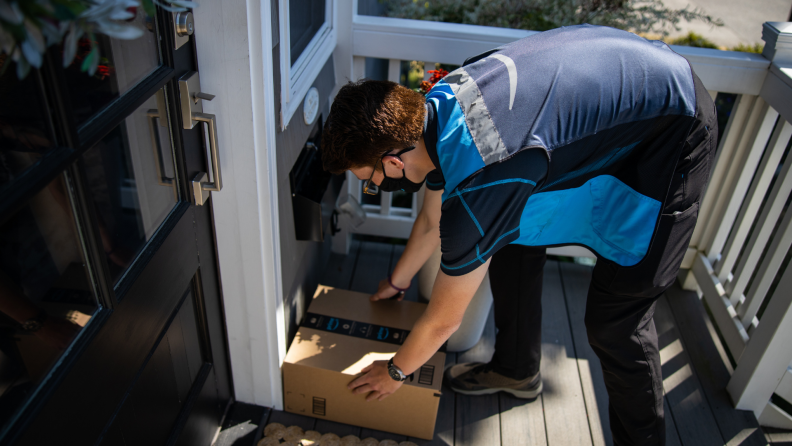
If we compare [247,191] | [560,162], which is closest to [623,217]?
[560,162]

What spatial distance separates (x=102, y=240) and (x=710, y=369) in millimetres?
Answer: 2077

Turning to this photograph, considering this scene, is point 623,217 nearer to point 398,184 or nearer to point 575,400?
point 398,184

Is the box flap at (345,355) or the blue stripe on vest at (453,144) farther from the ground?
the blue stripe on vest at (453,144)

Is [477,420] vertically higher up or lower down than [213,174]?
lower down

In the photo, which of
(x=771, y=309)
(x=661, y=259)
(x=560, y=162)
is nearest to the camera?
(x=560, y=162)

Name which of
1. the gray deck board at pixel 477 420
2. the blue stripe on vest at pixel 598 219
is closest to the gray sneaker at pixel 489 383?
the gray deck board at pixel 477 420

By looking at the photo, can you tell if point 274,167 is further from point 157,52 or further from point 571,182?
point 571,182

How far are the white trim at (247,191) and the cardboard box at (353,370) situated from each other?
0.26 ft

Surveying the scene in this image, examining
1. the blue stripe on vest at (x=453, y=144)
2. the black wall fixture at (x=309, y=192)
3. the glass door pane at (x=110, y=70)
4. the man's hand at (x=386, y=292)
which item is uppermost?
the glass door pane at (x=110, y=70)

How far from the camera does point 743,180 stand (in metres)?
2.17

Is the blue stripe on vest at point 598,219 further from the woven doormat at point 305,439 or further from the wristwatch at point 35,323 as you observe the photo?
the wristwatch at point 35,323

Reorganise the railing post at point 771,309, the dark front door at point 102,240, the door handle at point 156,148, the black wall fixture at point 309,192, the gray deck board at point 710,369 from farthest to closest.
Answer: the gray deck board at point 710,369, the railing post at point 771,309, the black wall fixture at point 309,192, the door handle at point 156,148, the dark front door at point 102,240

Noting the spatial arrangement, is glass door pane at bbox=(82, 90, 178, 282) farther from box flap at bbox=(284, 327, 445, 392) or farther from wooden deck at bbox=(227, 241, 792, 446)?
wooden deck at bbox=(227, 241, 792, 446)

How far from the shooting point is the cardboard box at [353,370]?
167 centimetres
